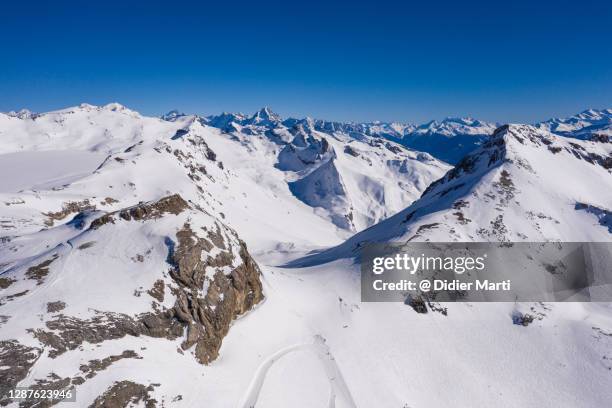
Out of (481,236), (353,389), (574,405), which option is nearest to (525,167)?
(481,236)

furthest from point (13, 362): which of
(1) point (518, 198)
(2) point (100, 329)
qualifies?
(1) point (518, 198)

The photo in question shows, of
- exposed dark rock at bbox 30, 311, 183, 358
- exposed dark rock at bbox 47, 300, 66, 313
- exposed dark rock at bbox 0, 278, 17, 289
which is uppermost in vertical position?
exposed dark rock at bbox 0, 278, 17, 289

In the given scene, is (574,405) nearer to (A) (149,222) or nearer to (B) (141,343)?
(B) (141,343)

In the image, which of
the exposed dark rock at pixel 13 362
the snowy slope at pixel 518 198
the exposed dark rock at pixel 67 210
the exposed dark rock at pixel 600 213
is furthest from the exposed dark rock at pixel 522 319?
the exposed dark rock at pixel 67 210

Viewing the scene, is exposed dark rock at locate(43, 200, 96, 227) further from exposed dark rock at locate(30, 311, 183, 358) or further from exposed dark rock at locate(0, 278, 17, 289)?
exposed dark rock at locate(30, 311, 183, 358)

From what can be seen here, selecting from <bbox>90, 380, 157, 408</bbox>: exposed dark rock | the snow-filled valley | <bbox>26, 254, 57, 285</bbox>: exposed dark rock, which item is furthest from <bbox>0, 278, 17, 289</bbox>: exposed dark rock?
<bbox>90, 380, 157, 408</bbox>: exposed dark rock

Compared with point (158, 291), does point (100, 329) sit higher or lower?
lower

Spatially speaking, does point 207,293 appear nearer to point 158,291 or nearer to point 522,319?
point 158,291

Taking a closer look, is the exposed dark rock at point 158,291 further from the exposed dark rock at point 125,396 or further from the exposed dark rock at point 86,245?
the exposed dark rock at point 86,245
